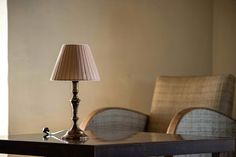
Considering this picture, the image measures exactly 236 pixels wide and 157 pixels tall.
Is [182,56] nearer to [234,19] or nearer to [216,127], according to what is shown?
[234,19]

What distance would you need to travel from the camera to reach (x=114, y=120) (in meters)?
3.72

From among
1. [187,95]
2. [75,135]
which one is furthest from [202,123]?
[75,135]

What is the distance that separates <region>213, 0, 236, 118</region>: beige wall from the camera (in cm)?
425

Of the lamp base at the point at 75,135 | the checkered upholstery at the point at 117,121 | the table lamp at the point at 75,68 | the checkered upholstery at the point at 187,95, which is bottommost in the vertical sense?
the checkered upholstery at the point at 117,121

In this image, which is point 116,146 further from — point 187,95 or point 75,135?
point 187,95

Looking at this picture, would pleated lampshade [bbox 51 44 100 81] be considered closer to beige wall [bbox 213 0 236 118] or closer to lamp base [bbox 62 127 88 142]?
lamp base [bbox 62 127 88 142]

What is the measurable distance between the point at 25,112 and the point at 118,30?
95cm

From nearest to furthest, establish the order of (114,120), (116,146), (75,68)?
1. (116,146)
2. (75,68)
3. (114,120)

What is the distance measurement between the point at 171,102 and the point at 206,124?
0.57 meters

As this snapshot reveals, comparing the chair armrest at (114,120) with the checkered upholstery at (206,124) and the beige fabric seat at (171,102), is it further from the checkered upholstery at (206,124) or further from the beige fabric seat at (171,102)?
the checkered upholstery at (206,124)

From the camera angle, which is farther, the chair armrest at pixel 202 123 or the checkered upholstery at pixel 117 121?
the checkered upholstery at pixel 117 121

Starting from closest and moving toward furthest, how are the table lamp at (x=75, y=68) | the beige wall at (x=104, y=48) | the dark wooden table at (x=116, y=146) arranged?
the dark wooden table at (x=116, y=146) < the table lamp at (x=75, y=68) < the beige wall at (x=104, y=48)

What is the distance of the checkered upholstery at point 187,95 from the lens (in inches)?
145

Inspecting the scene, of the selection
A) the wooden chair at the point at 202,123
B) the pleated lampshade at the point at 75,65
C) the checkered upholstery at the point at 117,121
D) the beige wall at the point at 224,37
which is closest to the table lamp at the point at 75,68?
the pleated lampshade at the point at 75,65
